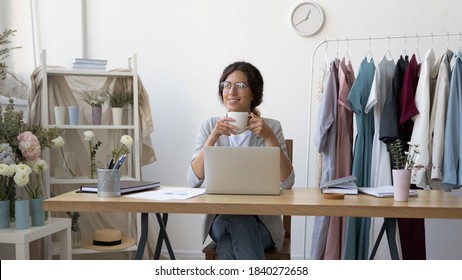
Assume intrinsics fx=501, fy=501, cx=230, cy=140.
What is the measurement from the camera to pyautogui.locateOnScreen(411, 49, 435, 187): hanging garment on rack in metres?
2.70

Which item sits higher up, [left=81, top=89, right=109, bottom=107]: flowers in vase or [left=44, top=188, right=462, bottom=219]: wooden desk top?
[left=81, top=89, right=109, bottom=107]: flowers in vase

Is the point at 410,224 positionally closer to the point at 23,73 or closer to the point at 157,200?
the point at 157,200

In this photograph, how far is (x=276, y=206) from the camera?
1543 millimetres

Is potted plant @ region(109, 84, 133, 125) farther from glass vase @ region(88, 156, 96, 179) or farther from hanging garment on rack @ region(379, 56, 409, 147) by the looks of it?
hanging garment on rack @ region(379, 56, 409, 147)

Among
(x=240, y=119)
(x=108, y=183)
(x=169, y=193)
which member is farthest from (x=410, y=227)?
(x=108, y=183)

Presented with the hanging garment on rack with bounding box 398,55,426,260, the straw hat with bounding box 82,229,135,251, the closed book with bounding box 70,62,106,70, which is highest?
the closed book with bounding box 70,62,106,70

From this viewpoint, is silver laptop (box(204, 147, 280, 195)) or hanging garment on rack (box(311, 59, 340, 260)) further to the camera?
hanging garment on rack (box(311, 59, 340, 260))

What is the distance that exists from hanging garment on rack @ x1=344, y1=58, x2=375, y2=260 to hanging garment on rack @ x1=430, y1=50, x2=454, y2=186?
0.34 m

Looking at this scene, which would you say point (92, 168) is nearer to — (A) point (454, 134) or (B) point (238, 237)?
(B) point (238, 237)

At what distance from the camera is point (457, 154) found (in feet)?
8.87

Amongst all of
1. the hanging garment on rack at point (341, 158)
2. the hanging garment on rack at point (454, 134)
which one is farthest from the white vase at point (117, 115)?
the hanging garment on rack at point (454, 134)

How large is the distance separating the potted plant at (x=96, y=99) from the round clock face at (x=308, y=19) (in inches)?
54.1

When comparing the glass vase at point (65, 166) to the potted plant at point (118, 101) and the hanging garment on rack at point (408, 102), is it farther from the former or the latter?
the hanging garment on rack at point (408, 102)

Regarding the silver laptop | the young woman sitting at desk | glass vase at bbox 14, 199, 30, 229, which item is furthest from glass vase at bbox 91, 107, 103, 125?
the silver laptop
